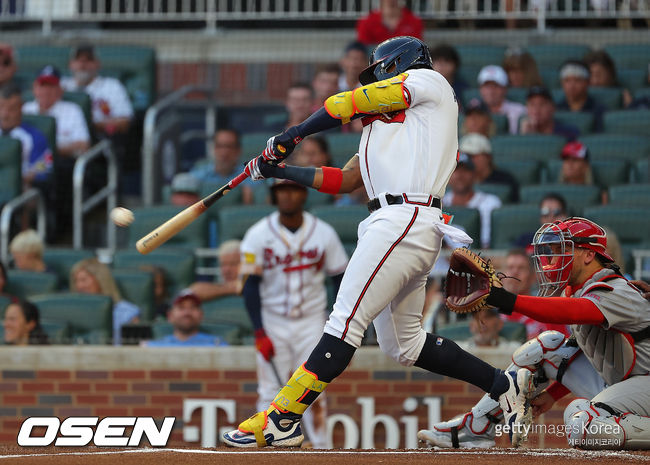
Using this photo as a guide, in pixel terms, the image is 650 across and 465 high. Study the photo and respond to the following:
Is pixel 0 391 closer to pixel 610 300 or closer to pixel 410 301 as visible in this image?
pixel 410 301

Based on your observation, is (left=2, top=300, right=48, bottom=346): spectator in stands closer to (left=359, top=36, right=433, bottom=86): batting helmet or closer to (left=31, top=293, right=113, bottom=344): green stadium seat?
(left=31, top=293, right=113, bottom=344): green stadium seat

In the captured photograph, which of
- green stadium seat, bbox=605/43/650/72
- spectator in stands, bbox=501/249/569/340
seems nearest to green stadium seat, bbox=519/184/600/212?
spectator in stands, bbox=501/249/569/340

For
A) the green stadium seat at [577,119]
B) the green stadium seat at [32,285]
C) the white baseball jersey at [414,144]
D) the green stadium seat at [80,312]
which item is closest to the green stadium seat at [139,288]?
the green stadium seat at [80,312]

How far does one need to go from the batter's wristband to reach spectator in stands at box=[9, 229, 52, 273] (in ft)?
13.0

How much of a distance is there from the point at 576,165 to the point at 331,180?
4.12 meters

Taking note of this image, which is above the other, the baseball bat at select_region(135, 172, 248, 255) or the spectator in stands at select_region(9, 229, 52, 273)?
the baseball bat at select_region(135, 172, 248, 255)

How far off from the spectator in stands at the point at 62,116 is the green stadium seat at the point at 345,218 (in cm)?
256

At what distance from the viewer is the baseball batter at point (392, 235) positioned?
477cm

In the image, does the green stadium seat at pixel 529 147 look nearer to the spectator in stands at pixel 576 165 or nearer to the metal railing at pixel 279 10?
the spectator in stands at pixel 576 165

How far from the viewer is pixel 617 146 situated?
9328mm

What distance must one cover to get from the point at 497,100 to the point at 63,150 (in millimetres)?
3648

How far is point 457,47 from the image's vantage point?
35.3 feet

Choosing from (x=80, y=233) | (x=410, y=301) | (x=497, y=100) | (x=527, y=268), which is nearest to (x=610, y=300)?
(x=410, y=301)

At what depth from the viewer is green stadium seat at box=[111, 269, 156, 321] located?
8234 mm
